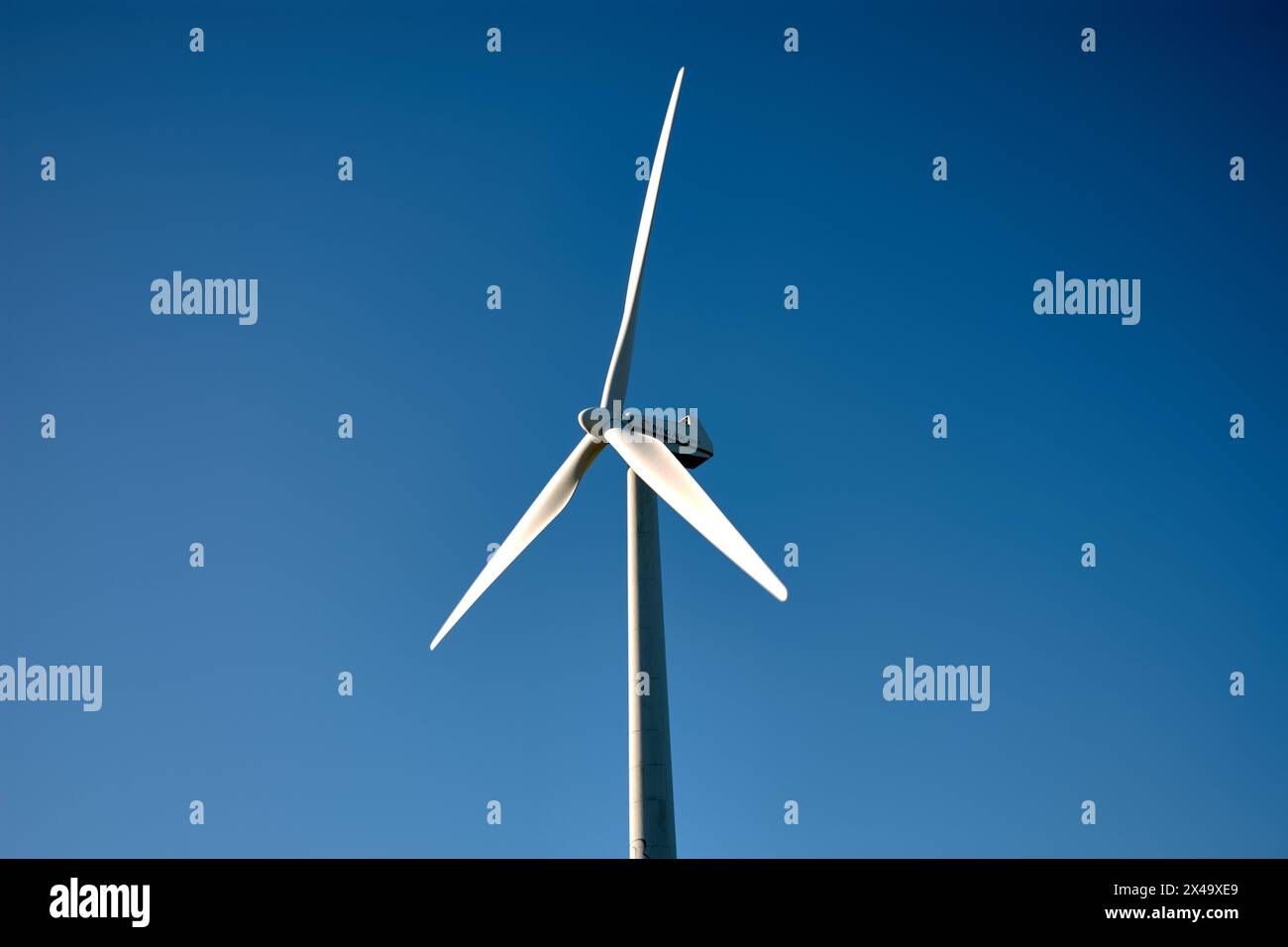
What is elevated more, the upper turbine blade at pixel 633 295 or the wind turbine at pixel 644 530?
the upper turbine blade at pixel 633 295

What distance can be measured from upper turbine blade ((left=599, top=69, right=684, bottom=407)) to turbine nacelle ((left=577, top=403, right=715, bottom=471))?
868 mm

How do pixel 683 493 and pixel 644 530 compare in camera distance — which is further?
pixel 644 530

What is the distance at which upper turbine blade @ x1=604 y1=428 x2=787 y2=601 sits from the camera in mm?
31141

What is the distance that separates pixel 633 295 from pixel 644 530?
6.55 metres

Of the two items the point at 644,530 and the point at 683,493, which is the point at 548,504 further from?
the point at 683,493

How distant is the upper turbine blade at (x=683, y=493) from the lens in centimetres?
3114

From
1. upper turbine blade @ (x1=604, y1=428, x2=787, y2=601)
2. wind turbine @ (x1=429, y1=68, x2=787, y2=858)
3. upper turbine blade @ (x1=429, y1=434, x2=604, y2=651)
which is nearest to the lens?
upper turbine blade @ (x1=604, y1=428, x2=787, y2=601)

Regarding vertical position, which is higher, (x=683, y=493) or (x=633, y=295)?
(x=633, y=295)

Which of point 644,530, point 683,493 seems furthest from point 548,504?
point 683,493

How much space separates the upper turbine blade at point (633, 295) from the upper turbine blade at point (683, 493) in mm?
1870

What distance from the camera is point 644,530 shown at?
122ft

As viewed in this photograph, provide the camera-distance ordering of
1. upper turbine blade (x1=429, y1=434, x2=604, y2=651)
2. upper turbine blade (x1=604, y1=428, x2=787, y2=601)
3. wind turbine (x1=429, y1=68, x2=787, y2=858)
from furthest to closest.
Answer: upper turbine blade (x1=429, y1=434, x2=604, y2=651) → wind turbine (x1=429, y1=68, x2=787, y2=858) → upper turbine blade (x1=604, y1=428, x2=787, y2=601)
